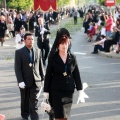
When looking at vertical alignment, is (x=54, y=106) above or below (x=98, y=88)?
above

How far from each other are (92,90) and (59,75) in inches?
199

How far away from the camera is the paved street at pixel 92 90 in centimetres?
848

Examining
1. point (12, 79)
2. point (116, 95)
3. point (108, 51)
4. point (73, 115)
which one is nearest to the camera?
point (73, 115)

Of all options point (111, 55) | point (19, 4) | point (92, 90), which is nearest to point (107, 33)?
point (111, 55)

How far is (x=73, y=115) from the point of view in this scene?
8406 millimetres

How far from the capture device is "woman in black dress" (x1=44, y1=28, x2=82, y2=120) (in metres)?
5.90

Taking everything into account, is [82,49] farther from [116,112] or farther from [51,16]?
[51,16]

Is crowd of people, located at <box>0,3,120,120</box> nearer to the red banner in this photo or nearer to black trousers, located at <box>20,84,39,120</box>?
black trousers, located at <box>20,84,39,120</box>

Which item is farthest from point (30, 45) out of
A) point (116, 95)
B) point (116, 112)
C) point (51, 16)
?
point (51, 16)

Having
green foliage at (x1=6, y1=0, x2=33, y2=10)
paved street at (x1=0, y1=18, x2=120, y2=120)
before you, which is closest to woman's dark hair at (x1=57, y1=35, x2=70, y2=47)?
paved street at (x1=0, y1=18, x2=120, y2=120)

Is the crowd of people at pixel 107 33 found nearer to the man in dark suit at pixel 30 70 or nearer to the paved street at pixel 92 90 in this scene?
the paved street at pixel 92 90

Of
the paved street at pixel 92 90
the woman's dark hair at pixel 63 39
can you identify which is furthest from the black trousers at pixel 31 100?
the woman's dark hair at pixel 63 39

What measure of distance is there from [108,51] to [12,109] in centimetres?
1062

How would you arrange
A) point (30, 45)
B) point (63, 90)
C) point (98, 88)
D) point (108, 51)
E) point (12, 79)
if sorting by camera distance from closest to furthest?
point (63, 90) → point (30, 45) → point (98, 88) → point (12, 79) → point (108, 51)
